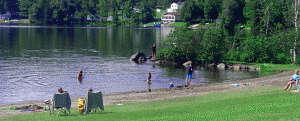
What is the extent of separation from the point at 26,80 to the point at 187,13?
15699 centimetres

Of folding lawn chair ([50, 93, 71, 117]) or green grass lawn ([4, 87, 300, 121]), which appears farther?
folding lawn chair ([50, 93, 71, 117])

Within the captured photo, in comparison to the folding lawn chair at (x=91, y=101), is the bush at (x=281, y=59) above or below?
above

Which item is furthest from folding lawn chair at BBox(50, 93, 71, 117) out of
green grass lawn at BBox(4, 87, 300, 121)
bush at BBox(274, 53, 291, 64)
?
bush at BBox(274, 53, 291, 64)

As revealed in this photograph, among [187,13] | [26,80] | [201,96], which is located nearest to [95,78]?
[26,80]

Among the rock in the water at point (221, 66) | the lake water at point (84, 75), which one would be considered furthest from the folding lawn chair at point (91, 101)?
the rock in the water at point (221, 66)

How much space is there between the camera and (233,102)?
2134cm

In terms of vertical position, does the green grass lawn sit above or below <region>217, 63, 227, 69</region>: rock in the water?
below

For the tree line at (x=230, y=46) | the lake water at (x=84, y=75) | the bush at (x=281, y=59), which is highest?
the tree line at (x=230, y=46)

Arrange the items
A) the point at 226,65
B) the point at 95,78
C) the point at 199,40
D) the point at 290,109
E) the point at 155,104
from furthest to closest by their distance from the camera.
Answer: the point at 199,40
the point at 226,65
the point at 95,78
the point at 155,104
the point at 290,109

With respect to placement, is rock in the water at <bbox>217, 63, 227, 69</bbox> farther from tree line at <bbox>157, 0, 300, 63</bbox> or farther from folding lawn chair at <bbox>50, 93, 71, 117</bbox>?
folding lawn chair at <bbox>50, 93, 71, 117</bbox>

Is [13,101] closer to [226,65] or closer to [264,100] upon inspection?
[264,100]

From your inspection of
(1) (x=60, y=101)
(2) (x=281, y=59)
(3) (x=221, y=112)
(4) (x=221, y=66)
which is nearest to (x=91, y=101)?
(1) (x=60, y=101)

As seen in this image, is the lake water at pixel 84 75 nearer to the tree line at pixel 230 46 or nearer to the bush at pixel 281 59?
the tree line at pixel 230 46

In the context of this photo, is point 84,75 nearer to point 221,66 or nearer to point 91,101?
point 221,66
